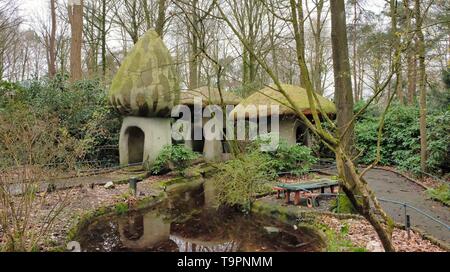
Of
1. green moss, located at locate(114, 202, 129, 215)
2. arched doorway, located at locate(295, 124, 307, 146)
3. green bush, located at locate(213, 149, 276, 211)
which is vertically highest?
arched doorway, located at locate(295, 124, 307, 146)

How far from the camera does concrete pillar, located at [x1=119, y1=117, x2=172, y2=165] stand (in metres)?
12.4

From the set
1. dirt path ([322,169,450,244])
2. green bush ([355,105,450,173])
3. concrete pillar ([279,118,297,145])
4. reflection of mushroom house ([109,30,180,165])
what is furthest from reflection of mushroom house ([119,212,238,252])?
concrete pillar ([279,118,297,145])

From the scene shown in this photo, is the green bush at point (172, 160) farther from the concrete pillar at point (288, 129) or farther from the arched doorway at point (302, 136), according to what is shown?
the arched doorway at point (302, 136)

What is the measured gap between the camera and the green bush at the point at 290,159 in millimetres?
11148

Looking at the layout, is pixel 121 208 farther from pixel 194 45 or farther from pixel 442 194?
pixel 194 45

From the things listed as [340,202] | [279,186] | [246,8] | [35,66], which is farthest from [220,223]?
[35,66]

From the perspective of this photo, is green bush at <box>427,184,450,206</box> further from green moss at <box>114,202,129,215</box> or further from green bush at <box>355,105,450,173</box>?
green moss at <box>114,202,129,215</box>

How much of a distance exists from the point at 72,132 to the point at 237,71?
16.1 meters

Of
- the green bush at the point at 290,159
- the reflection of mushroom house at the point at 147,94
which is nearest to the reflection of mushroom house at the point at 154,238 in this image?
the green bush at the point at 290,159

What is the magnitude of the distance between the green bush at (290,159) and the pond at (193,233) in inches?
140

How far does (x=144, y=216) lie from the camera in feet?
25.7

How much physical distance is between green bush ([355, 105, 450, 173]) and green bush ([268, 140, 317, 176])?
1.93 m

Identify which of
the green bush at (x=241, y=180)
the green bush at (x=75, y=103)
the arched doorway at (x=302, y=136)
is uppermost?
the green bush at (x=75, y=103)
